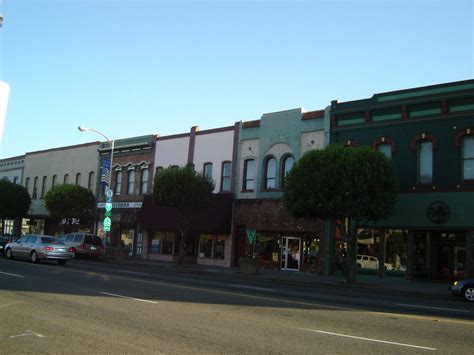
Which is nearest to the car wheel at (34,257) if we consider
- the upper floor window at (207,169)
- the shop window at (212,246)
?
the shop window at (212,246)

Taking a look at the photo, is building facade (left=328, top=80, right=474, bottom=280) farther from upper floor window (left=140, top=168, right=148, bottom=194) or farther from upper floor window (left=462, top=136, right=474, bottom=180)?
upper floor window (left=140, top=168, right=148, bottom=194)

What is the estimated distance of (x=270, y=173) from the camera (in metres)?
31.9

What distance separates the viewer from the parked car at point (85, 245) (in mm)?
33844

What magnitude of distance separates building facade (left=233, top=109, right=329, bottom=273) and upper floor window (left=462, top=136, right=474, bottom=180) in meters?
7.49

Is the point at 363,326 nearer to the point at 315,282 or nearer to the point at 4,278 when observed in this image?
the point at 4,278

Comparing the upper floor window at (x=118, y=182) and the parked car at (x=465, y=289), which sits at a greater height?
the upper floor window at (x=118, y=182)

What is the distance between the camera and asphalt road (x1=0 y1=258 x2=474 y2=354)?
7.84 m

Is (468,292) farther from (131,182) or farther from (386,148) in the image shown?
(131,182)

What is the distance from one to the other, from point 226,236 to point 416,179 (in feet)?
41.8

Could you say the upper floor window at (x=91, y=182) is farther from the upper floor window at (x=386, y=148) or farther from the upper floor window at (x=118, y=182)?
the upper floor window at (x=386, y=148)

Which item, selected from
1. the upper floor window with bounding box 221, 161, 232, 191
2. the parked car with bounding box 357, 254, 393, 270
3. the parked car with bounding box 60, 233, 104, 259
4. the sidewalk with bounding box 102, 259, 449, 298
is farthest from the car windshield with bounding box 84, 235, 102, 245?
the parked car with bounding box 357, 254, 393, 270

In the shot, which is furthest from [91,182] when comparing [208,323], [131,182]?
[208,323]

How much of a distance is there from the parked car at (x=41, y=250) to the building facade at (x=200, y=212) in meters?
9.04

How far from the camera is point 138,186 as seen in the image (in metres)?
39.5
